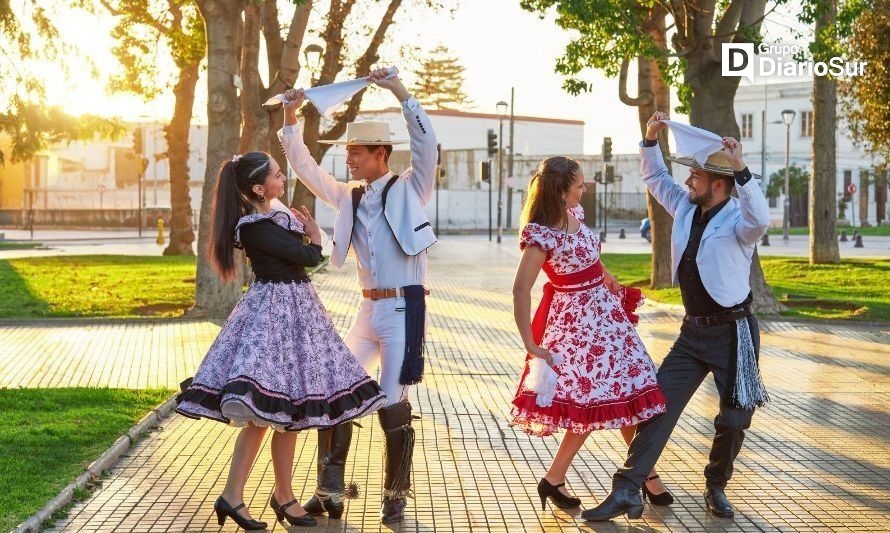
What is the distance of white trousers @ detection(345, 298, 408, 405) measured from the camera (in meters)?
6.68

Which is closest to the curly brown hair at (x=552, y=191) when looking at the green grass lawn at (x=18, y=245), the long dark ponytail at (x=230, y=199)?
the long dark ponytail at (x=230, y=199)

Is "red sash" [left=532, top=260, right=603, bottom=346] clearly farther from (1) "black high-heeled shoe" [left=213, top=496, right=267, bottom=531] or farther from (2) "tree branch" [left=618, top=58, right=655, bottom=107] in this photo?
(2) "tree branch" [left=618, top=58, right=655, bottom=107]

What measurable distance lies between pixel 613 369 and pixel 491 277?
22.3 meters

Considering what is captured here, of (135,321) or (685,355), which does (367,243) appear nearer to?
(685,355)

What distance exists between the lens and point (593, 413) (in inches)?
264

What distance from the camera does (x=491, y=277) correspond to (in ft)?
95.3

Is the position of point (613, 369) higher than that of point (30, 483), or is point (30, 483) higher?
point (613, 369)

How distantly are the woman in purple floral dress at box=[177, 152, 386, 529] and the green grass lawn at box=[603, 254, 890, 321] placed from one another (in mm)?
13791

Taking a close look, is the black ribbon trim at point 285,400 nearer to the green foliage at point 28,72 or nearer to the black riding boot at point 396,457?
the black riding boot at point 396,457

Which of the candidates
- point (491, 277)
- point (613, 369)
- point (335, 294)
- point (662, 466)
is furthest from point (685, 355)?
point (491, 277)

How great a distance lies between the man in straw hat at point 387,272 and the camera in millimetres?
6699

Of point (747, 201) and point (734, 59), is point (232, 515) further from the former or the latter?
point (734, 59)

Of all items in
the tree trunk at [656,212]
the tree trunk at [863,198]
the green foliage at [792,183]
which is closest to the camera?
the tree trunk at [656,212]

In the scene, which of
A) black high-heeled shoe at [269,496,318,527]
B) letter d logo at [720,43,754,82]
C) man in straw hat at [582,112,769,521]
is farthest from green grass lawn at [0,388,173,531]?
letter d logo at [720,43,754,82]
